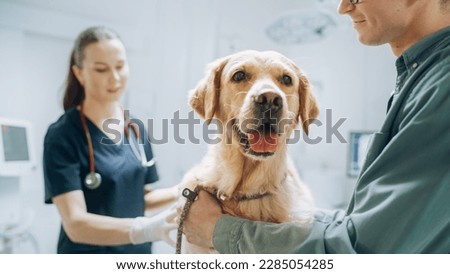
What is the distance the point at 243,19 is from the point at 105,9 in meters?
0.45

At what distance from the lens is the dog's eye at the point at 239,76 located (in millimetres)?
994

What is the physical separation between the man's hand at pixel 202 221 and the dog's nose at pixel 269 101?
10.7 inches

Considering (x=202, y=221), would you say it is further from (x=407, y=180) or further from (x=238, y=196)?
(x=407, y=180)

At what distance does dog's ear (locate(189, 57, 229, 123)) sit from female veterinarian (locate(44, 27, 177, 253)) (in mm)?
262

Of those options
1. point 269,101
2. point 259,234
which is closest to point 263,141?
point 269,101

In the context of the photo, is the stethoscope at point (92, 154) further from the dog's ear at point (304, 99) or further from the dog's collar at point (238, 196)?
the dog's ear at point (304, 99)

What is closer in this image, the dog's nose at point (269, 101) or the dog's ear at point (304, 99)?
the dog's nose at point (269, 101)

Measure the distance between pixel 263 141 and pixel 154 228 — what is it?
42 cm

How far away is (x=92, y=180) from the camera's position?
3.59 ft

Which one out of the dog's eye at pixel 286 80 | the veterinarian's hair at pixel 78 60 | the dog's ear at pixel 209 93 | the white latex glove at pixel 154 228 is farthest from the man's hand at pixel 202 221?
the veterinarian's hair at pixel 78 60

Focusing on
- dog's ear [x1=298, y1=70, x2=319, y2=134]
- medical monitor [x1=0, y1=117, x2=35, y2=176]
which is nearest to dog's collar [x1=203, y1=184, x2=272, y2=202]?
dog's ear [x1=298, y1=70, x2=319, y2=134]

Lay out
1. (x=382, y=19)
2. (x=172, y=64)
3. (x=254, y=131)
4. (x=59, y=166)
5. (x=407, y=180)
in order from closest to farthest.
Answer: (x=407, y=180) < (x=382, y=19) < (x=254, y=131) < (x=59, y=166) < (x=172, y=64)

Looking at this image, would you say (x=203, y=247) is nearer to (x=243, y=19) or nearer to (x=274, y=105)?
(x=274, y=105)
